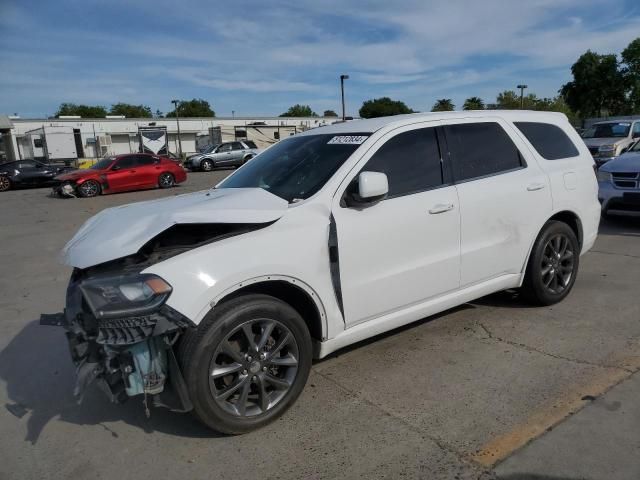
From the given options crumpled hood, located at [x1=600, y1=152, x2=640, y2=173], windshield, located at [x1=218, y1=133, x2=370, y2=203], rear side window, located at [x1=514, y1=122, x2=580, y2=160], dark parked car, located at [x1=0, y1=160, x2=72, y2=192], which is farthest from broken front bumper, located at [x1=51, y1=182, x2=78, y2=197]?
rear side window, located at [x1=514, y1=122, x2=580, y2=160]

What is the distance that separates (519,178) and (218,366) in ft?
9.80

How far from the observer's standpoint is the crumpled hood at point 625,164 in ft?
25.5

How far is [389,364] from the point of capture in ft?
12.5

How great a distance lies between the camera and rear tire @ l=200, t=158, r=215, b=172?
30.1 meters

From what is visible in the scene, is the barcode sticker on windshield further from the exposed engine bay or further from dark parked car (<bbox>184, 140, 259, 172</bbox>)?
dark parked car (<bbox>184, 140, 259, 172</bbox>)

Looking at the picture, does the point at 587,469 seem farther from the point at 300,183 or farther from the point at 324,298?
the point at 300,183

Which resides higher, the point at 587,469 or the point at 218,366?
the point at 218,366

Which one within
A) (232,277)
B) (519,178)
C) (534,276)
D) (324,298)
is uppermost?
(519,178)

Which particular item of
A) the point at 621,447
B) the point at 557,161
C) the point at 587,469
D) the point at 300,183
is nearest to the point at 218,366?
the point at 300,183

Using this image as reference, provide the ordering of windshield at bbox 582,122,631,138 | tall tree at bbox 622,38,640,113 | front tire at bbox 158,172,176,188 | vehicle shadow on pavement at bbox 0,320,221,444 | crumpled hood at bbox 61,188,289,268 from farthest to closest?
1. tall tree at bbox 622,38,640,113
2. front tire at bbox 158,172,176,188
3. windshield at bbox 582,122,631,138
4. vehicle shadow on pavement at bbox 0,320,221,444
5. crumpled hood at bbox 61,188,289,268

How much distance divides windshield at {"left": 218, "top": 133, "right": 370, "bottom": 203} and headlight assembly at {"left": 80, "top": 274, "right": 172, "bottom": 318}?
44.6 inches

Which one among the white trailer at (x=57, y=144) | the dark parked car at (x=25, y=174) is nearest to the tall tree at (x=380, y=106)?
the white trailer at (x=57, y=144)

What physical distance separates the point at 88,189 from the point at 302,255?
17.5m

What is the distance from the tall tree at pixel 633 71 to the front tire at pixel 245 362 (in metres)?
53.2
